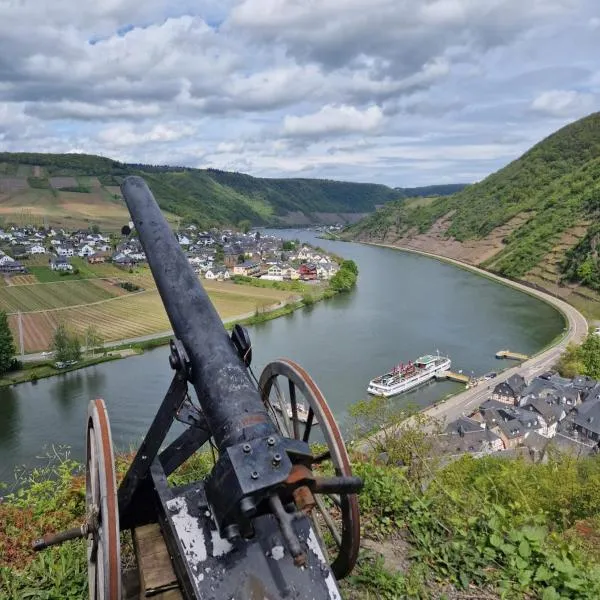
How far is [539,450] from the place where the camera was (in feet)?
78.5

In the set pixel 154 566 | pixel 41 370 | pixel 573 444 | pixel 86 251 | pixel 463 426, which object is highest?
pixel 154 566

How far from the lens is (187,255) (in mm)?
52812

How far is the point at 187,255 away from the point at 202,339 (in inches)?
1983

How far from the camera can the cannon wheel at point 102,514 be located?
2826 mm

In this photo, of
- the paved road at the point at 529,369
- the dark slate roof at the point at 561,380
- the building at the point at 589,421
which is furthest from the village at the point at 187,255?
the building at the point at 589,421

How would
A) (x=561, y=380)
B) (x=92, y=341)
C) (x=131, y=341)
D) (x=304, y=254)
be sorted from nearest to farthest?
(x=561, y=380), (x=92, y=341), (x=131, y=341), (x=304, y=254)

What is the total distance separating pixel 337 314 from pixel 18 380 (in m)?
23.8

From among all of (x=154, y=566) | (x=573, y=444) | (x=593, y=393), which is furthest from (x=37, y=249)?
(x=154, y=566)

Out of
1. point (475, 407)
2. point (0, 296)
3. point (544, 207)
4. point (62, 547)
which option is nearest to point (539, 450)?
point (475, 407)

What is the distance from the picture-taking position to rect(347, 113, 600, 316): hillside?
197 feet

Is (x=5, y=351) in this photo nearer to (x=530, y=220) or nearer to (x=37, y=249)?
(x=37, y=249)

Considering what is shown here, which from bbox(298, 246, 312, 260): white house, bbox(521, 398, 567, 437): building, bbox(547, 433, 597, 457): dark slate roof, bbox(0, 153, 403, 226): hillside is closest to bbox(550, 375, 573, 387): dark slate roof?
bbox(521, 398, 567, 437): building

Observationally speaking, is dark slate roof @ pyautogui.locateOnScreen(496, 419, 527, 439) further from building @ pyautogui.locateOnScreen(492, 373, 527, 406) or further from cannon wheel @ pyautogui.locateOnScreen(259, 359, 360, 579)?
cannon wheel @ pyautogui.locateOnScreen(259, 359, 360, 579)

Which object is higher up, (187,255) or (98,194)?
(98,194)
